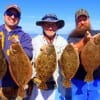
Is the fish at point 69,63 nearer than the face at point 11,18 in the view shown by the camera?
Yes

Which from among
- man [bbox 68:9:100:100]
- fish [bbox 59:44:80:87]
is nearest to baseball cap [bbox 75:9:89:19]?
man [bbox 68:9:100:100]

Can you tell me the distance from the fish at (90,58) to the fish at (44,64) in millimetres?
462

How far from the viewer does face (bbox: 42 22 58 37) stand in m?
5.73

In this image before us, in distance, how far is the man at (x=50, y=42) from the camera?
5734mm

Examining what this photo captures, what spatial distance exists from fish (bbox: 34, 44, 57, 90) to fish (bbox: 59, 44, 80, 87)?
14 centimetres

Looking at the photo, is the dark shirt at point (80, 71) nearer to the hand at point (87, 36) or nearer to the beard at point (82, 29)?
the beard at point (82, 29)

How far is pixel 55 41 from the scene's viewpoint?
18.9 ft

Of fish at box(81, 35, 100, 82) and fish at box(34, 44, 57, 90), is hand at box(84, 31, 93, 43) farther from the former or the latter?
fish at box(34, 44, 57, 90)

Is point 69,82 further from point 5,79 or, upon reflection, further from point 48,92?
point 5,79

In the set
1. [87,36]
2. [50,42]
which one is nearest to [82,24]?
[87,36]

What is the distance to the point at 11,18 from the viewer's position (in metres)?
5.65

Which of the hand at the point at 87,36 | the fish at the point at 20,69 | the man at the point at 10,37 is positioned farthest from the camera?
the man at the point at 10,37

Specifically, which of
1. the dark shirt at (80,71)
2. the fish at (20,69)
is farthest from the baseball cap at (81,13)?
the fish at (20,69)

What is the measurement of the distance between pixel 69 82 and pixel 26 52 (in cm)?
73
